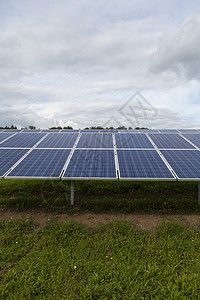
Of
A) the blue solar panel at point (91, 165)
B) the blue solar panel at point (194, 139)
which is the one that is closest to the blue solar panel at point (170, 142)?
the blue solar panel at point (194, 139)

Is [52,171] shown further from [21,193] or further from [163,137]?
[163,137]

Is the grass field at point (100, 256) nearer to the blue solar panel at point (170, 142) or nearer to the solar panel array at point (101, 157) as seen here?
the solar panel array at point (101, 157)

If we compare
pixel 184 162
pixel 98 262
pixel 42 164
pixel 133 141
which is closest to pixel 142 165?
pixel 184 162

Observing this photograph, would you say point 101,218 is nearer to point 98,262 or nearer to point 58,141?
point 98,262

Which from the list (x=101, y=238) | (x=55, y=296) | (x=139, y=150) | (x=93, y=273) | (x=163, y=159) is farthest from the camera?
(x=139, y=150)

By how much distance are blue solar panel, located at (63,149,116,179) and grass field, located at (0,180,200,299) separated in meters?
1.86

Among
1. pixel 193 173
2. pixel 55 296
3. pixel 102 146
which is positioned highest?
pixel 102 146

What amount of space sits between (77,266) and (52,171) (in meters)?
3.79

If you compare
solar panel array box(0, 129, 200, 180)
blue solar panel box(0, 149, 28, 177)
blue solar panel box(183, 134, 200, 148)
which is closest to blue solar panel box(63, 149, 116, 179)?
solar panel array box(0, 129, 200, 180)

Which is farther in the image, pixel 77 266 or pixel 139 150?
pixel 139 150

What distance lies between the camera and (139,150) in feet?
28.7

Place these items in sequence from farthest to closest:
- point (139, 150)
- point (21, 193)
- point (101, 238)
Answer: point (21, 193) → point (139, 150) → point (101, 238)

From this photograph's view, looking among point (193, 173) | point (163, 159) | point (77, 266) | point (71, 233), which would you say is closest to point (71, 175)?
point (71, 233)

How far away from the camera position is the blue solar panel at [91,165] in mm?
6902
